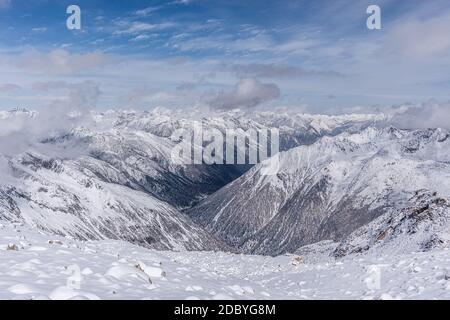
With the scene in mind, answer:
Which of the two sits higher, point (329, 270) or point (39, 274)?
point (39, 274)
